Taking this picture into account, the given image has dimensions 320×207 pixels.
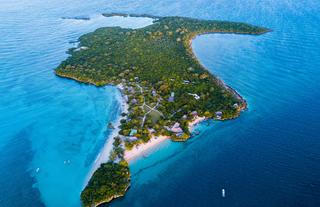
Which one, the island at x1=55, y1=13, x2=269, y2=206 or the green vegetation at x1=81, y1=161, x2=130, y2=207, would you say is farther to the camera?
the island at x1=55, y1=13, x2=269, y2=206

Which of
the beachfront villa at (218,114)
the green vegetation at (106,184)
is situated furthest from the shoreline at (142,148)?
the beachfront villa at (218,114)

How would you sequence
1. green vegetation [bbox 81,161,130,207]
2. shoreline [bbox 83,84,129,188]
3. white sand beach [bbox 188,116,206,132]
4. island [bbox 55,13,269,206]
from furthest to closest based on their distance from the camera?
1. white sand beach [bbox 188,116,206,132]
2. island [bbox 55,13,269,206]
3. shoreline [bbox 83,84,129,188]
4. green vegetation [bbox 81,161,130,207]

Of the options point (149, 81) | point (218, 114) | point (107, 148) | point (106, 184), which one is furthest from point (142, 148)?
point (149, 81)

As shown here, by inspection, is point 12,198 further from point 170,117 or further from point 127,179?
point 170,117

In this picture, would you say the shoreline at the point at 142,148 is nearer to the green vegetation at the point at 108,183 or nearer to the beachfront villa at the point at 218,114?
the green vegetation at the point at 108,183

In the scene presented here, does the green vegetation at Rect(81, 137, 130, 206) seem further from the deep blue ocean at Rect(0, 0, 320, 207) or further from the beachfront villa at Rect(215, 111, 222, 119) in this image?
the beachfront villa at Rect(215, 111, 222, 119)

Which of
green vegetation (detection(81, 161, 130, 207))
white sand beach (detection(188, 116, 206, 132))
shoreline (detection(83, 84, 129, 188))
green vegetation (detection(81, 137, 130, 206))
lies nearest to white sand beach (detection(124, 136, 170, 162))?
green vegetation (detection(81, 137, 130, 206))
